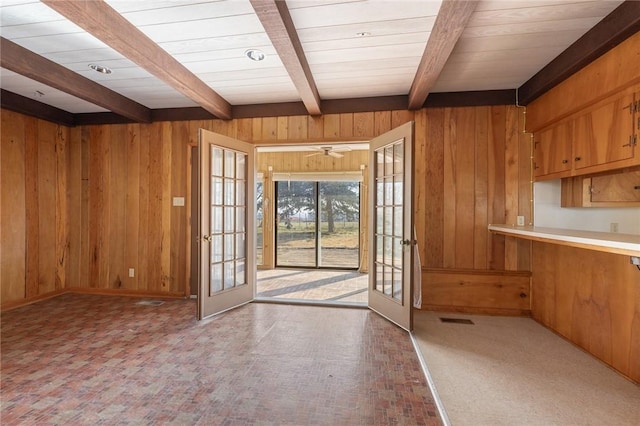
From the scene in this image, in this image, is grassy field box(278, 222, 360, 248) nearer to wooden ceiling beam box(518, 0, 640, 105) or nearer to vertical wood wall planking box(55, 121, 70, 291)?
vertical wood wall planking box(55, 121, 70, 291)

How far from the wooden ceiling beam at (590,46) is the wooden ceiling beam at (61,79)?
14.6 feet

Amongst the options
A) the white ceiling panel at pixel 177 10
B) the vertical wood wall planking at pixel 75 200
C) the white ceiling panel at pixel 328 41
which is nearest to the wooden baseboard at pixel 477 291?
the white ceiling panel at pixel 328 41

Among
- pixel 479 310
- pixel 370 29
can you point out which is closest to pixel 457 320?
pixel 479 310

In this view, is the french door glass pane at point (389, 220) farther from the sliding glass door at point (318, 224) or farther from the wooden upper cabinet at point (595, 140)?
the sliding glass door at point (318, 224)

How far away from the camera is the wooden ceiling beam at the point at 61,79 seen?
2326mm

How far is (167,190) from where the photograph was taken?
3.95m

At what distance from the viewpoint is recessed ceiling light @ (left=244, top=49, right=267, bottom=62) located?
244 cm

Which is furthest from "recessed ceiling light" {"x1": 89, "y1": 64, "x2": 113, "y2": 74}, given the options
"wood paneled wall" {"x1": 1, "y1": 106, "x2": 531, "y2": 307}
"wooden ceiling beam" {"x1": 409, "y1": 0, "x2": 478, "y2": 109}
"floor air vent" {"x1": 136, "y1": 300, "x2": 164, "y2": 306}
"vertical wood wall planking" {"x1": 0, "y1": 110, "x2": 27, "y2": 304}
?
"wooden ceiling beam" {"x1": 409, "y1": 0, "x2": 478, "y2": 109}

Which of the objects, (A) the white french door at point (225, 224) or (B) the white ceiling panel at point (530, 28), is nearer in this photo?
(B) the white ceiling panel at point (530, 28)

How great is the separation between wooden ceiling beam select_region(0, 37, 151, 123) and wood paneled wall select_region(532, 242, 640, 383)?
194 inches

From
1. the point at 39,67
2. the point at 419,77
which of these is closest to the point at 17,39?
the point at 39,67

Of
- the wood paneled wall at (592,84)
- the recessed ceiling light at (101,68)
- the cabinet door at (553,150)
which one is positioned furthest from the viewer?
the recessed ceiling light at (101,68)

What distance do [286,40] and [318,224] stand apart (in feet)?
14.8

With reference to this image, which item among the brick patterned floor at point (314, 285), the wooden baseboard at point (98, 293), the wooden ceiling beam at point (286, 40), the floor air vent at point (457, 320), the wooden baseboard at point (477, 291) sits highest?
the wooden ceiling beam at point (286, 40)
